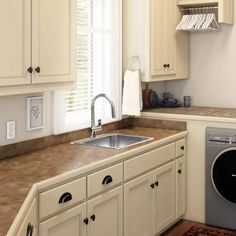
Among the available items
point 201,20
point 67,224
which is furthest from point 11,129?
point 201,20

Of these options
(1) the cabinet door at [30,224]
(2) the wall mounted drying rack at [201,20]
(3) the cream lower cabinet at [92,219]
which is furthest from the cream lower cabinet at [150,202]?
(2) the wall mounted drying rack at [201,20]

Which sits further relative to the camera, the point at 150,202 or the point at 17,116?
the point at 150,202

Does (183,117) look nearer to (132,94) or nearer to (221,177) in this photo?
(132,94)

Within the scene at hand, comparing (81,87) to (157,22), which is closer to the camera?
(81,87)

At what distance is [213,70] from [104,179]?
7.37 feet

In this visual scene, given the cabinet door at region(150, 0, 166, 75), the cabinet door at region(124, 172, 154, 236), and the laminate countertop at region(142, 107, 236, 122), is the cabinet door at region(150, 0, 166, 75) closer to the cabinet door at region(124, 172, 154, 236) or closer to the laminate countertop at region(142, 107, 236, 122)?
the laminate countertop at region(142, 107, 236, 122)

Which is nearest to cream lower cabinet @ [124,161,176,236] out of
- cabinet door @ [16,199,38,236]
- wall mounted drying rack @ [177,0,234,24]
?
cabinet door @ [16,199,38,236]

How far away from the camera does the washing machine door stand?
3.83m

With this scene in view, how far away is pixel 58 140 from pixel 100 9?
3.94 feet

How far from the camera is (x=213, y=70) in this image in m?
4.65

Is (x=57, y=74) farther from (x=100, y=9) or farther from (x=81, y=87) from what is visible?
(x=100, y=9)

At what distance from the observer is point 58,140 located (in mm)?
3357

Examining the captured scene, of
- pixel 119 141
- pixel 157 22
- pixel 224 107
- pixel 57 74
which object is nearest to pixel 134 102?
pixel 119 141

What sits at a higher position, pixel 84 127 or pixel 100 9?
pixel 100 9
